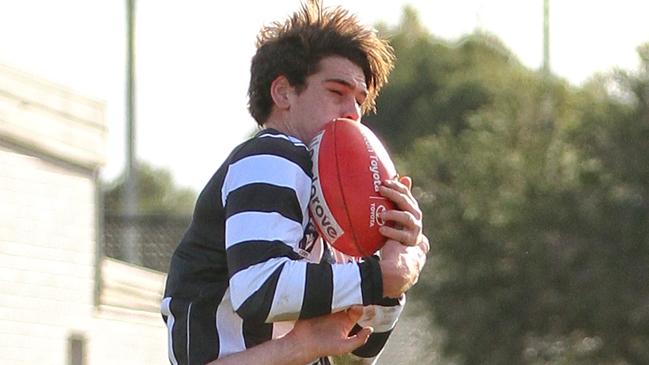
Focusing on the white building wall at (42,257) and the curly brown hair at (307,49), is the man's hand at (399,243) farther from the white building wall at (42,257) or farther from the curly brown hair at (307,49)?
A: the white building wall at (42,257)

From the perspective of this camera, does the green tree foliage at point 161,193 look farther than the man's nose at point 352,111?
Yes

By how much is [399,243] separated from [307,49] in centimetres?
61

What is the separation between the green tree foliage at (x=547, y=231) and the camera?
24.7 m

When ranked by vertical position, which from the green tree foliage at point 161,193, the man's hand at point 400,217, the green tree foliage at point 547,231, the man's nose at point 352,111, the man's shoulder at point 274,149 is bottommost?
the man's hand at point 400,217

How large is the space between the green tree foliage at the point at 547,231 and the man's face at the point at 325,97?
64.8 feet

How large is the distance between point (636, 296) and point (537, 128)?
361 cm

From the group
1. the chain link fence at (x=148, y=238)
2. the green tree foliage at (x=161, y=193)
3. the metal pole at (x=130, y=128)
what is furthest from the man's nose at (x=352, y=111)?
the green tree foliage at (x=161, y=193)

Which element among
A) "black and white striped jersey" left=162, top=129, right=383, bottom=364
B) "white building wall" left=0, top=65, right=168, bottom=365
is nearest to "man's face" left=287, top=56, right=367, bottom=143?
"black and white striped jersey" left=162, top=129, right=383, bottom=364

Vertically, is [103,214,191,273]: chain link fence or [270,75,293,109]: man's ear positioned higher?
[103,214,191,273]: chain link fence

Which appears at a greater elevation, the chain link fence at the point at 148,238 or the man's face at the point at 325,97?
the chain link fence at the point at 148,238

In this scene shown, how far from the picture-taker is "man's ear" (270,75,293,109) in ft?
16.0

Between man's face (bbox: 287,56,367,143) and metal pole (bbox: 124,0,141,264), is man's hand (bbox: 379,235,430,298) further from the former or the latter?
metal pole (bbox: 124,0,141,264)

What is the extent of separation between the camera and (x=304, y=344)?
4.67m

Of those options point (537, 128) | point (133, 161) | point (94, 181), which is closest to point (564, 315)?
point (537, 128)
